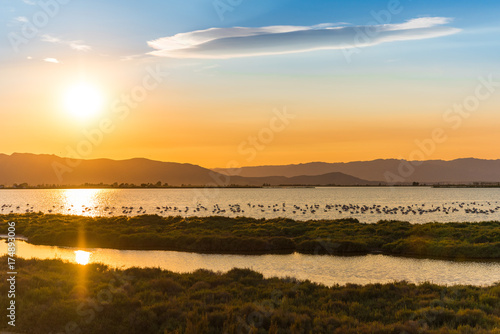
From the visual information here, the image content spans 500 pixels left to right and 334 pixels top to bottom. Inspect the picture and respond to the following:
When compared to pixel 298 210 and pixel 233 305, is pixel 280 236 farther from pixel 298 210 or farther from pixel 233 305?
pixel 298 210

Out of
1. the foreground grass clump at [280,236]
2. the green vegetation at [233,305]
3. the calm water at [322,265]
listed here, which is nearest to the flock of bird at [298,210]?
the foreground grass clump at [280,236]

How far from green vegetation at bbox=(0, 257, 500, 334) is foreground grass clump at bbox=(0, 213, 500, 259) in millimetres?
17739

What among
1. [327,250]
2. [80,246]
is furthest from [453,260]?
[80,246]

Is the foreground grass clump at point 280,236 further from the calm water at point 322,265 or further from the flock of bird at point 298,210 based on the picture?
the flock of bird at point 298,210

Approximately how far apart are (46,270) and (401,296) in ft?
59.9

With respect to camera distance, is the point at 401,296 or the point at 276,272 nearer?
the point at 401,296

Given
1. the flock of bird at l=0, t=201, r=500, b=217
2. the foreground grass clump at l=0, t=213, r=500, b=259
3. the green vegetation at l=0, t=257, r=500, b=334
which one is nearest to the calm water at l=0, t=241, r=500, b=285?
the foreground grass clump at l=0, t=213, r=500, b=259

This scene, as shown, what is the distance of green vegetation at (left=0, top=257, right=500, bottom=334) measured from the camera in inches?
642

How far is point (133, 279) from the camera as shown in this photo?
A: 77.5 feet

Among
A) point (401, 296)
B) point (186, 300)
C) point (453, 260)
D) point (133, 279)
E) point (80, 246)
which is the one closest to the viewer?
point (186, 300)

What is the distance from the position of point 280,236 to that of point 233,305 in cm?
2762

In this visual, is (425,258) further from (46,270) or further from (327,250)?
(46,270)

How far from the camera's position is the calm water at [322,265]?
2848 centimetres

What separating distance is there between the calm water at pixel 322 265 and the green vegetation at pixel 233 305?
538 cm
